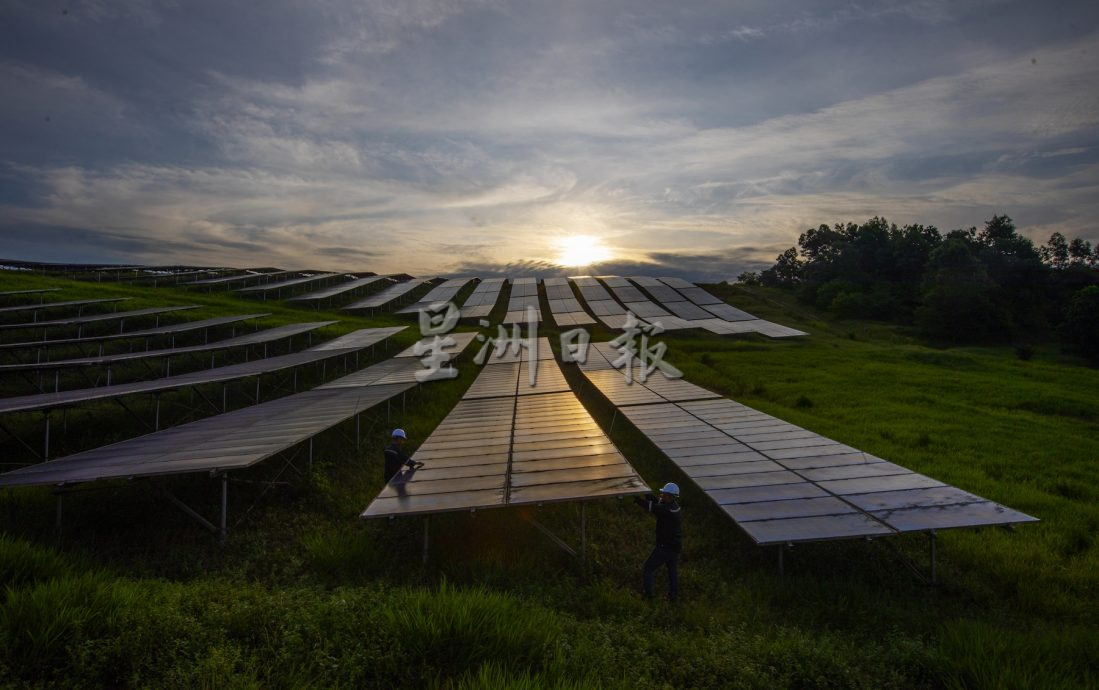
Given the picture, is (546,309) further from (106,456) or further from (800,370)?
(106,456)

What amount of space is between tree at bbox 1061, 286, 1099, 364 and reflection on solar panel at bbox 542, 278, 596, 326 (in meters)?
46.2

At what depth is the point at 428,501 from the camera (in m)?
9.20

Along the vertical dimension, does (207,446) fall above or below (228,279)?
below

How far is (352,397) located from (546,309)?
1666 inches

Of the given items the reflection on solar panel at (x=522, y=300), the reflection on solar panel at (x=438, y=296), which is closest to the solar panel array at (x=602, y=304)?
the reflection on solar panel at (x=522, y=300)

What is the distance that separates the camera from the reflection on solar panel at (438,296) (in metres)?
53.4

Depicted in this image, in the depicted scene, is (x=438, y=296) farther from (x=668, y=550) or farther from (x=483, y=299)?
(x=668, y=550)

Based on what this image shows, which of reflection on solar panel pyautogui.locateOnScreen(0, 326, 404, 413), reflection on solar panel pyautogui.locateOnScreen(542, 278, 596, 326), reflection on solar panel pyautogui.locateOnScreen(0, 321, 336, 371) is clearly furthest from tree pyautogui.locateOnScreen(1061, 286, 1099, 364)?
reflection on solar panel pyautogui.locateOnScreen(0, 321, 336, 371)

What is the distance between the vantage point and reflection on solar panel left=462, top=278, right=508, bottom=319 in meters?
52.8

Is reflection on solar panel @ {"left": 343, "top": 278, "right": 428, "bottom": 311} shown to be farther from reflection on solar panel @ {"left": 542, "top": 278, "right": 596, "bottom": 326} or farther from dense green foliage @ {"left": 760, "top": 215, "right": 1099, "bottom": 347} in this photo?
dense green foliage @ {"left": 760, "top": 215, "right": 1099, "bottom": 347}

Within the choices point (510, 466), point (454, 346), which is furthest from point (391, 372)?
point (510, 466)

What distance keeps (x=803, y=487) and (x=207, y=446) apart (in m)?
13.1

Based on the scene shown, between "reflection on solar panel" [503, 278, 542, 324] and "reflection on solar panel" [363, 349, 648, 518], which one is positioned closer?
"reflection on solar panel" [363, 349, 648, 518]

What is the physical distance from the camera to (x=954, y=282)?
5775cm
